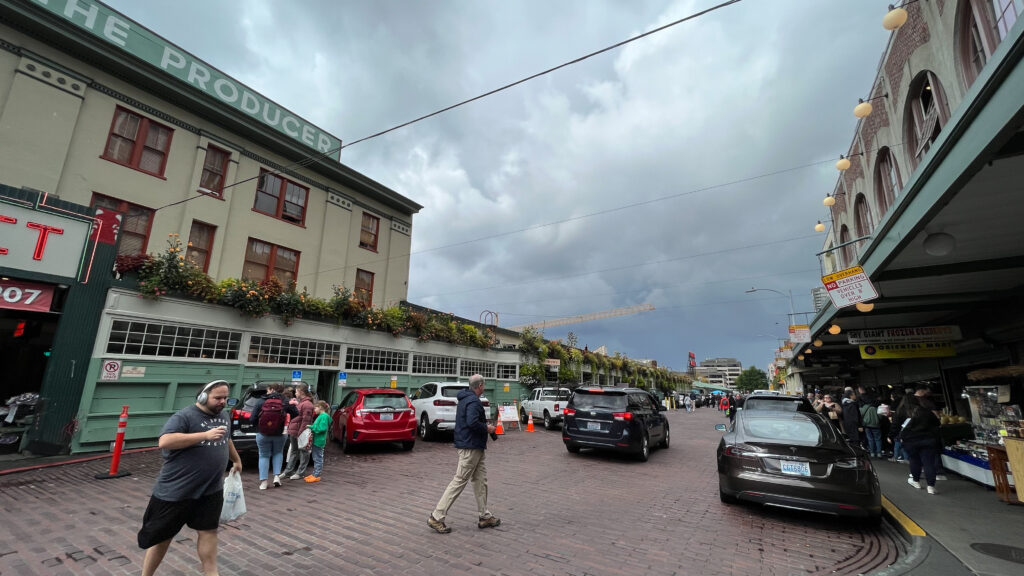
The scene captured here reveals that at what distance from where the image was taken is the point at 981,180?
484 cm

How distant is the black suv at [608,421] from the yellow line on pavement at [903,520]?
15.2 ft

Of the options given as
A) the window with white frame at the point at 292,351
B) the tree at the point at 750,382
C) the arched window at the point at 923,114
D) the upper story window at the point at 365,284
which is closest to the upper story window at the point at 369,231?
the upper story window at the point at 365,284

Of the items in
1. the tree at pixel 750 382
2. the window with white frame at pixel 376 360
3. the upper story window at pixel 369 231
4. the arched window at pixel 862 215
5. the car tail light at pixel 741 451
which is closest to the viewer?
the car tail light at pixel 741 451

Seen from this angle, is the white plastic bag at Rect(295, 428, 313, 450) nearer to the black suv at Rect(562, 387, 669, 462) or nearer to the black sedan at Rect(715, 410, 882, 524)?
the black suv at Rect(562, 387, 669, 462)

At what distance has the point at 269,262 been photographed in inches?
664

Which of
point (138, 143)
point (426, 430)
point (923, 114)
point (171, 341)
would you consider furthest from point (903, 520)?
point (138, 143)

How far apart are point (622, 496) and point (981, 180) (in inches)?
247

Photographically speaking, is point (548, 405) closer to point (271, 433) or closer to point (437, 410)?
point (437, 410)

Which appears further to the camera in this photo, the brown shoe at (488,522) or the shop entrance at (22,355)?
the shop entrance at (22,355)

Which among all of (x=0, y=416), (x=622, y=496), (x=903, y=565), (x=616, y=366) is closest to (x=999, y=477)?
(x=903, y=565)

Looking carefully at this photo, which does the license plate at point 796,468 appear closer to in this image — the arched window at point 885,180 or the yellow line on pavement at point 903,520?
the yellow line on pavement at point 903,520

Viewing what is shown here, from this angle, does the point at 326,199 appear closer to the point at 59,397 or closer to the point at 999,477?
the point at 59,397

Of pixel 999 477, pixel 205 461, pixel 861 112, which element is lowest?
pixel 999 477

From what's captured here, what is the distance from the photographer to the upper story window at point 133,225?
43.2 ft
